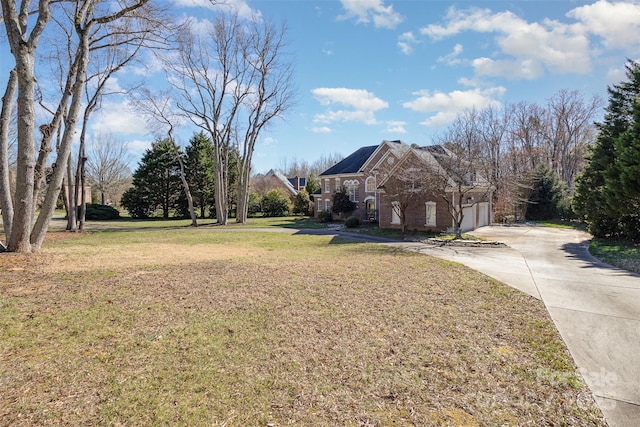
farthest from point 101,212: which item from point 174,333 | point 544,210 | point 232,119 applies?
point 544,210

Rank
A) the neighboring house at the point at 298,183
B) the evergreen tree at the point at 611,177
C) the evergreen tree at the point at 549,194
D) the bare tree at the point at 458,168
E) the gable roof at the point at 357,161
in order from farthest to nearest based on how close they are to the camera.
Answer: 1. the neighboring house at the point at 298,183
2. the gable roof at the point at 357,161
3. the evergreen tree at the point at 549,194
4. the bare tree at the point at 458,168
5. the evergreen tree at the point at 611,177

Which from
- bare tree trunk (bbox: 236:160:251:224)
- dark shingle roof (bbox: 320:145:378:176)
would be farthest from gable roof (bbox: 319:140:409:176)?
bare tree trunk (bbox: 236:160:251:224)

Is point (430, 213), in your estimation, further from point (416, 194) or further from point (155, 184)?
point (155, 184)

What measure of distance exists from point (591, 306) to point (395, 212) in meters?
17.4

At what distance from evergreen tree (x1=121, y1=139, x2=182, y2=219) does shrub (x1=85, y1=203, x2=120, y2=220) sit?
2.11 m

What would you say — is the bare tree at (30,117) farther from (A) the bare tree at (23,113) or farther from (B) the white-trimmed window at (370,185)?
(B) the white-trimmed window at (370,185)

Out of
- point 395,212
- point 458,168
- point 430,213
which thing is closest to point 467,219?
point 430,213

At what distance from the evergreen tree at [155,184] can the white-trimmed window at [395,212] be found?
28.4 m

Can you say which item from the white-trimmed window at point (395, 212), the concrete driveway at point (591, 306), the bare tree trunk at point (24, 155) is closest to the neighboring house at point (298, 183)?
the white-trimmed window at point (395, 212)

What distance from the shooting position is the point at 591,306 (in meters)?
6.67

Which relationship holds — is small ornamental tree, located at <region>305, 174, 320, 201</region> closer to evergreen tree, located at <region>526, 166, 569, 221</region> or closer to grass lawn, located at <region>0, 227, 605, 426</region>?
evergreen tree, located at <region>526, 166, 569, 221</region>

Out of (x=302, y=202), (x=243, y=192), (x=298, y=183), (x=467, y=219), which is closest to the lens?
(x=467, y=219)

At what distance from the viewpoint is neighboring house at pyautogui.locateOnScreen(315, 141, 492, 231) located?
1978 centimetres

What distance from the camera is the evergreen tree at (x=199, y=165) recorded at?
40.9 meters
